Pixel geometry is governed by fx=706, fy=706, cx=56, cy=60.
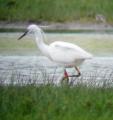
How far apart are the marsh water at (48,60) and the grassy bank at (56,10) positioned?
1230mm

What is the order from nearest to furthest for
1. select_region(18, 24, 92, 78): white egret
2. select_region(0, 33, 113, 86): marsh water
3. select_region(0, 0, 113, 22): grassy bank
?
1. select_region(18, 24, 92, 78): white egret
2. select_region(0, 33, 113, 86): marsh water
3. select_region(0, 0, 113, 22): grassy bank

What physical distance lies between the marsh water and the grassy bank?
4.04 feet

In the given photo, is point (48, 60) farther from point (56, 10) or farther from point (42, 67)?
point (56, 10)

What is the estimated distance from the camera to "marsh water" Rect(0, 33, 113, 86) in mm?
9961

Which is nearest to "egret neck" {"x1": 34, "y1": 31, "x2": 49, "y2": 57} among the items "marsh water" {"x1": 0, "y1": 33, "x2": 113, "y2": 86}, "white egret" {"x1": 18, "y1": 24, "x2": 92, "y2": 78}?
"white egret" {"x1": 18, "y1": 24, "x2": 92, "y2": 78}

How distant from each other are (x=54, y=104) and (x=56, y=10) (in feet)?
39.0

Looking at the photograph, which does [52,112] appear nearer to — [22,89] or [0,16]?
[22,89]

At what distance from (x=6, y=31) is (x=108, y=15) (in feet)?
9.25

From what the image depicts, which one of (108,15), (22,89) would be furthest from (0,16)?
(22,89)

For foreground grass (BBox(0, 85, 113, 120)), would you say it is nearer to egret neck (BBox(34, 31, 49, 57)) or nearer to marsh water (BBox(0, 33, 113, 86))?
marsh water (BBox(0, 33, 113, 86))

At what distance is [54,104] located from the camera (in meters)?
6.50

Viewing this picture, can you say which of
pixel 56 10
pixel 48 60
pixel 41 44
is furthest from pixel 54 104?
pixel 56 10

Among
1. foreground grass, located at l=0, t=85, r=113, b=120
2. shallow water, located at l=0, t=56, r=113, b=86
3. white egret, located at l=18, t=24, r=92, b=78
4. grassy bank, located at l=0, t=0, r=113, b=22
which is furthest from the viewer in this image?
grassy bank, located at l=0, t=0, r=113, b=22

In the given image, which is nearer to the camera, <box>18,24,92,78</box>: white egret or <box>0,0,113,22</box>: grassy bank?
<box>18,24,92,78</box>: white egret
